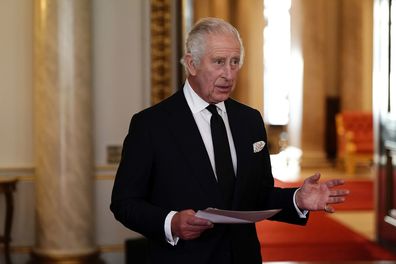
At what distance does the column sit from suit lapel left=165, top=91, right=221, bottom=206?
3712mm

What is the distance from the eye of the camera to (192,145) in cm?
237

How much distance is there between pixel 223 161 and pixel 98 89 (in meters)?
4.10

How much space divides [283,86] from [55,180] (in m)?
11.3

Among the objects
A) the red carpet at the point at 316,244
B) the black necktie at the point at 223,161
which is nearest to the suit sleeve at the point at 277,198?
the black necktie at the point at 223,161

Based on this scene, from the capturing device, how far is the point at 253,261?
2396mm

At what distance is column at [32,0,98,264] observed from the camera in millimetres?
5992

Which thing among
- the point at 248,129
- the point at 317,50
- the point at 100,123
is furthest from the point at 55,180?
the point at 317,50

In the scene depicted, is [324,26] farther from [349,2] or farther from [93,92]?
[93,92]

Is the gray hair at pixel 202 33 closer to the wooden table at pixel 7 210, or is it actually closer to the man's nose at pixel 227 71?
the man's nose at pixel 227 71

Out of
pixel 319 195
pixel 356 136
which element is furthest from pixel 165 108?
pixel 356 136

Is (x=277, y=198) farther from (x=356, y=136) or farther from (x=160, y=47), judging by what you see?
(x=356, y=136)

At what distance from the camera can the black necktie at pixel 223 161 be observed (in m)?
2.35

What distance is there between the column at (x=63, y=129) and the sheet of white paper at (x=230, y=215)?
158 inches

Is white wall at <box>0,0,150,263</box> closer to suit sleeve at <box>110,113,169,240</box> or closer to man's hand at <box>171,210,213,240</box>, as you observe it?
suit sleeve at <box>110,113,169,240</box>
